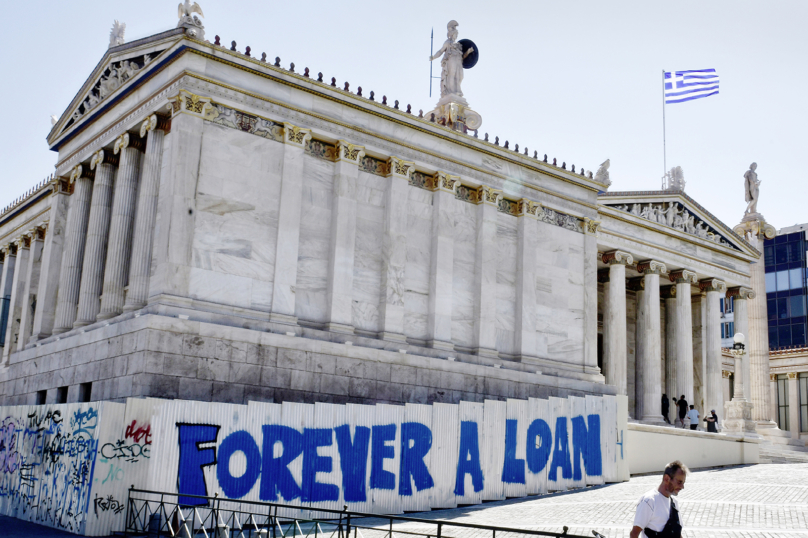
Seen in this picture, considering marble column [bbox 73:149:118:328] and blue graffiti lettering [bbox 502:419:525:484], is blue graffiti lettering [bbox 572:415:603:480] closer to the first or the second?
blue graffiti lettering [bbox 502:419:525:484]

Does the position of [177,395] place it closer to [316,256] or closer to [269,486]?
[269,486]

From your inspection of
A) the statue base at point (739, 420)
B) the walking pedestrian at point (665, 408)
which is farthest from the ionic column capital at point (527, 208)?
the walking pedestrian at point (665, 408)

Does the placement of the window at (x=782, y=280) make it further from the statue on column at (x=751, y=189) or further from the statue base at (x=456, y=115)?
the statue base at (x=456, y=115)

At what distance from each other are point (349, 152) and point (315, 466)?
12922 mm

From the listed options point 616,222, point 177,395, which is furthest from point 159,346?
point 616,222

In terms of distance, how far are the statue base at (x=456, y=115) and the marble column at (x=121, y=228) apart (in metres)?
12.6

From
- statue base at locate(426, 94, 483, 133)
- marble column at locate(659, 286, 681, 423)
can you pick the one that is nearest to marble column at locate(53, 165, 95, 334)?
statue base at locate(426, 94, 483, 133)

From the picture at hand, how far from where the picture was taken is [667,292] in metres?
50.7

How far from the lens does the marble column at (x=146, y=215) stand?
26.6m

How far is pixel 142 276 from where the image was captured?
2680 centimetres

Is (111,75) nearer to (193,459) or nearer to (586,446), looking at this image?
(193,459)

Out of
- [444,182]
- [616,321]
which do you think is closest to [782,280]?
[616,321]

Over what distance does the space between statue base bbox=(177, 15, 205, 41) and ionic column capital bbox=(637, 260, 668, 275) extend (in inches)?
1151

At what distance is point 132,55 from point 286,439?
17483 millimetres
